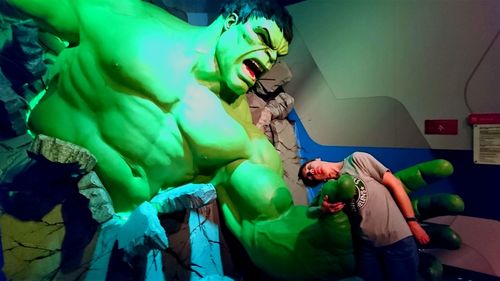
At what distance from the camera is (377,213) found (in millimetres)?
1232

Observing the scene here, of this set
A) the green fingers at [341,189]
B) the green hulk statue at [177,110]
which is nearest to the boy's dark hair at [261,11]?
the green hulk statue at [177,110]

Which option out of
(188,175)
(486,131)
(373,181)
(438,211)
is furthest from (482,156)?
(188,175)

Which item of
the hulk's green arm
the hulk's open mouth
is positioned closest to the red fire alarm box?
the hulk's green arm

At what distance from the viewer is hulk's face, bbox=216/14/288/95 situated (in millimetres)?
1522

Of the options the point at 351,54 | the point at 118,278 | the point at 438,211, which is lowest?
the point at 118,278

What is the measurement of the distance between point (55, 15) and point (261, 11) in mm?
688

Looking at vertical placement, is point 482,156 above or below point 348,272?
above

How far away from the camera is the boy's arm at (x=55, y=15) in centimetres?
133

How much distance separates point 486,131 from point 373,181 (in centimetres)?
50

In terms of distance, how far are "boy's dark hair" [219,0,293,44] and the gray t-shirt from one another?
631mm

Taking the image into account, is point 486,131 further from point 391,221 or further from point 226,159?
point 226,159

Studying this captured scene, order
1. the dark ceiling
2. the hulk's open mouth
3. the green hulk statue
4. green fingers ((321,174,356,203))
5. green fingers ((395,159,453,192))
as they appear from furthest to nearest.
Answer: the dark ceiling
the hulk's open mouth
the green hulk statue
green fingers ((395,159,453,192))
green fingers ((321,174,356,203))

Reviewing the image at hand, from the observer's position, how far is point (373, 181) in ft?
4.12

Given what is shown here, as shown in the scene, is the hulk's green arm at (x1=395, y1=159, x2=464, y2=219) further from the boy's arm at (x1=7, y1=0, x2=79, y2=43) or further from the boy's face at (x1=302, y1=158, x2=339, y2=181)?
the boy's arm at (x1=7, y1=0, x2=79, y2=43)
